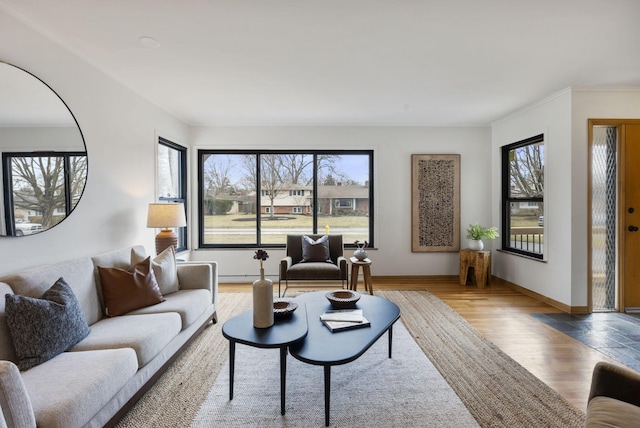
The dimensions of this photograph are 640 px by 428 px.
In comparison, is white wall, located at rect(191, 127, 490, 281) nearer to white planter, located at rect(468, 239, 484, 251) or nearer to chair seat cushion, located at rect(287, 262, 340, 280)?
white planter, located at rect(468, 239, 484, 251)

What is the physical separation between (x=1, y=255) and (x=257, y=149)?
357 centimetres

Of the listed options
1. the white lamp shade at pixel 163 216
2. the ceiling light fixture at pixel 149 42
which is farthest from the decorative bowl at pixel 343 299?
the ceiling light fixture at pixel 149 42

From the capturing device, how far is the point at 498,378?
231cm

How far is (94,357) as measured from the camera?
176 cm

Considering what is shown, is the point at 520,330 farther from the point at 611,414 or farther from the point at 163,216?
the point at 163,216

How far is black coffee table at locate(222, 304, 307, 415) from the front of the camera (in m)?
1.89

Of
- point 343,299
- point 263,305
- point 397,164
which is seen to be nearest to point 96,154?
point 263,305

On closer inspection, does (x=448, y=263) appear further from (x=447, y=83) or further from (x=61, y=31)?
(x=61, y=31)

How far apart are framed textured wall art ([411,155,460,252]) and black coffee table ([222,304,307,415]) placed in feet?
11.2

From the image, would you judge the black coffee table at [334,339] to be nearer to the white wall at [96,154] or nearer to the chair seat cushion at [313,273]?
the chair seat cushion at [313,273]

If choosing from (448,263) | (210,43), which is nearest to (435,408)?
(210,43)

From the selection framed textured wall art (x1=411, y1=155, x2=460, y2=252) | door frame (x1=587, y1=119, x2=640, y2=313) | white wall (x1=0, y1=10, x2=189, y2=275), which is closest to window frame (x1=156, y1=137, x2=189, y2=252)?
white wall (x1=0, y1=10, x2=189, y2=275)

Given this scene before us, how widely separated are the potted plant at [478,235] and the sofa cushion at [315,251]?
222 centimetres

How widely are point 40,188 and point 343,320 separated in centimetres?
241
